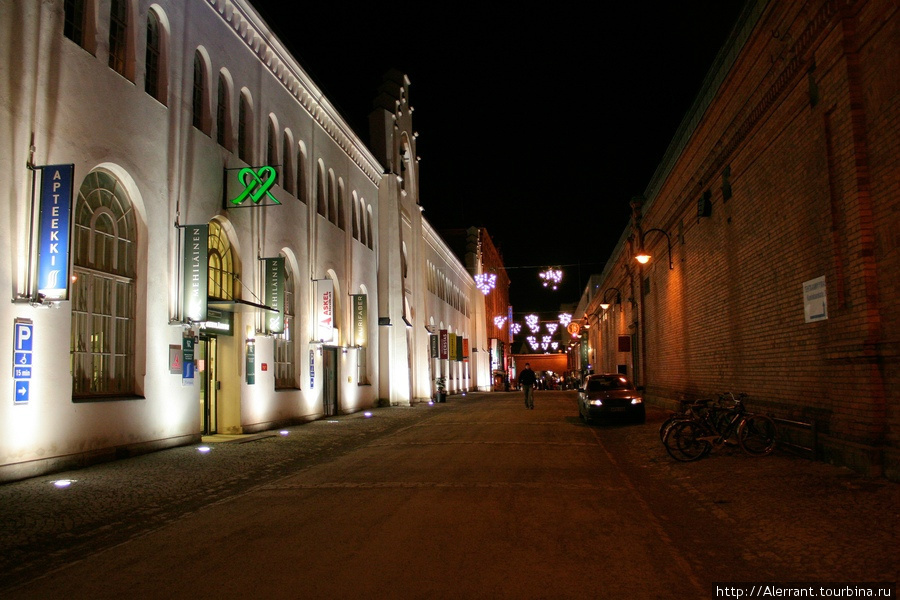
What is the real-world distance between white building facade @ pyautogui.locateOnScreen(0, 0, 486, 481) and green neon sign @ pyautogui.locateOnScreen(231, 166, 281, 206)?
5cm

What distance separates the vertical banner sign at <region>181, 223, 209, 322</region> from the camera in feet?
51.0

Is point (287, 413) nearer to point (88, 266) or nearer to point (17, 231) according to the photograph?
point (88, 266)

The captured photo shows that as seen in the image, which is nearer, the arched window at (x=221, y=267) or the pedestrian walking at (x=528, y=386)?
the arched window at (x=221, y=267)

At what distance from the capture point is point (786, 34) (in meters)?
11.9

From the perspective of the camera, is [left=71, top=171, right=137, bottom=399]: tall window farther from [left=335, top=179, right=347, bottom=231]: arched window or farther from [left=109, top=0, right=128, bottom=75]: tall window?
[left=335, top=179, right=347, bottom=231]: arched window

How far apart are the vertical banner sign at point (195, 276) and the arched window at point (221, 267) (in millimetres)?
2049

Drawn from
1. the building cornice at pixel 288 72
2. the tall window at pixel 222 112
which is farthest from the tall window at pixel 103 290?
the building cornice at pixel 288 72

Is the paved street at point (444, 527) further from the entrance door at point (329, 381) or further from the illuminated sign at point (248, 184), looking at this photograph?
the entrance door at point (329, 381)

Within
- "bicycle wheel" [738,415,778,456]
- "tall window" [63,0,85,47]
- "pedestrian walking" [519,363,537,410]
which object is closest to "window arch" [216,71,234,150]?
"tall window" [63,0,85,47]

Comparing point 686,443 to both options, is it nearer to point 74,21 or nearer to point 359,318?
point 74,21

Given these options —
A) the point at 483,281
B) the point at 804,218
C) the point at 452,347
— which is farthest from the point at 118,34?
the point at 483,281

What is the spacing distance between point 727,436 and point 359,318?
17.9 m

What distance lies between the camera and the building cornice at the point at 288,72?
19203mm

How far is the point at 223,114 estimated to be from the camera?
18875 mm
